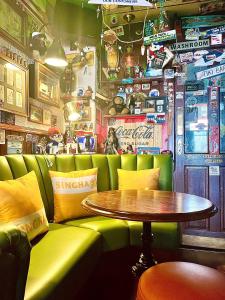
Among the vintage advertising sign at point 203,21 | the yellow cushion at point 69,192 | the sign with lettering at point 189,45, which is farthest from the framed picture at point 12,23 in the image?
the vintage advertising sign at point 203,21

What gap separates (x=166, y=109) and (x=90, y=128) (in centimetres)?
120

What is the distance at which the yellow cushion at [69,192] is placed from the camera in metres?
2.17

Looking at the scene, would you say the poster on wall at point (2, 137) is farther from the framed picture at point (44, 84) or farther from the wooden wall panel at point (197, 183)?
the wooden wall panel at point (197, 183)

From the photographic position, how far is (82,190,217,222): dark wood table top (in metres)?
1.28

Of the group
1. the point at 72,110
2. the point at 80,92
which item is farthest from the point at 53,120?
the point at 80,92

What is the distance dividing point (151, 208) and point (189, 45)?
3082 mm

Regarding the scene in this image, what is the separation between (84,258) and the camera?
150 centimetres

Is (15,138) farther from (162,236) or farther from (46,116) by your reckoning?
(162,236)

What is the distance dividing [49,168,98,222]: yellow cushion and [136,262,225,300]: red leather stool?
3.86 ft

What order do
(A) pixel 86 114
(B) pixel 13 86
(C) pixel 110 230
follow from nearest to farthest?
(C) pixel 110 230, (B) pixel 13 86, (A) pixel 86 114

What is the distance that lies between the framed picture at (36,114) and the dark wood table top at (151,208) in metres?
1.63

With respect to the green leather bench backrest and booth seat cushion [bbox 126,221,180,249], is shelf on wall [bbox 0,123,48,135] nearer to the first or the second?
the green leather bench backrest

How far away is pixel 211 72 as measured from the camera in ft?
11.5

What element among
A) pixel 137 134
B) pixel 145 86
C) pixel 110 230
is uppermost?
pixel 145 86
